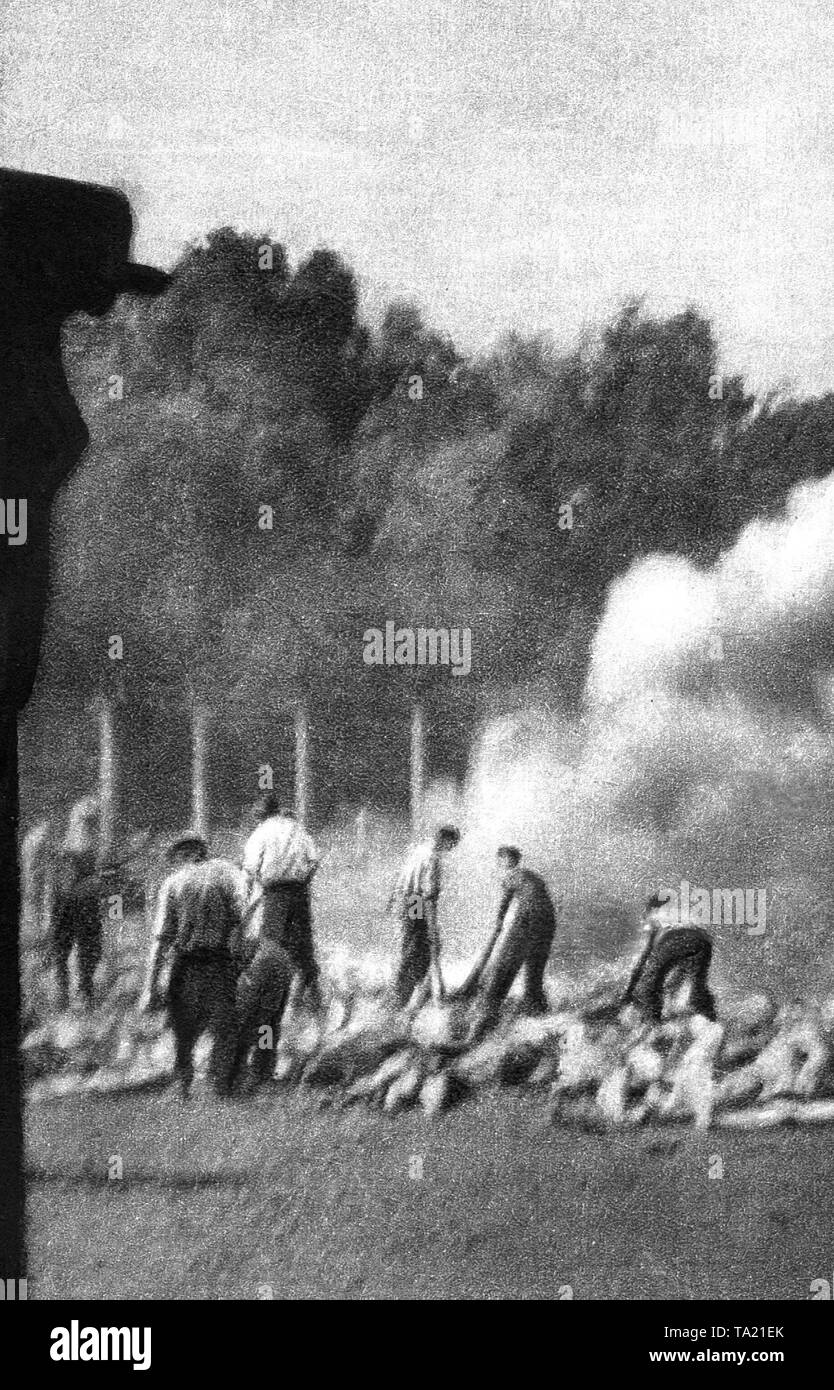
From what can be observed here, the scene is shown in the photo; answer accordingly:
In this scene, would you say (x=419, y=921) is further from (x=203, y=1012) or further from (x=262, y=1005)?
(x=203, y=1012)

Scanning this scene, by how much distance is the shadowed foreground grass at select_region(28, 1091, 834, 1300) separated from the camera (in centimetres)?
606

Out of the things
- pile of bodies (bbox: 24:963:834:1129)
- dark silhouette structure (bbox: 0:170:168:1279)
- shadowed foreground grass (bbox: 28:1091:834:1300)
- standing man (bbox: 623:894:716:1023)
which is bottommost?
shadowed foreground grass (bbox: 28:1091:834:1300)

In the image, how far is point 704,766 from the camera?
6.11 m

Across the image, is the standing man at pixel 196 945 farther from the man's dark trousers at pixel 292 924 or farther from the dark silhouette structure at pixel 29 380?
the dark silhouette structure at pixel 29 380

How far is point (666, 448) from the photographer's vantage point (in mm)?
6121

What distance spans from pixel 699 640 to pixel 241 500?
1774 mm

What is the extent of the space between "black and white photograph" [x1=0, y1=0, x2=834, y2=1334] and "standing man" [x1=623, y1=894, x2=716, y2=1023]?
2 centimetres

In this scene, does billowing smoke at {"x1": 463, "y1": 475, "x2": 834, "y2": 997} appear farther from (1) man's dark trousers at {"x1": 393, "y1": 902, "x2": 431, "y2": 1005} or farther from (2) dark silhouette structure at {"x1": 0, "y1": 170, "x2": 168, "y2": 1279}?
(2) dark silhouette structure at {"x1": 0, "y1": 170, "x2": 168, "y2": 1279}

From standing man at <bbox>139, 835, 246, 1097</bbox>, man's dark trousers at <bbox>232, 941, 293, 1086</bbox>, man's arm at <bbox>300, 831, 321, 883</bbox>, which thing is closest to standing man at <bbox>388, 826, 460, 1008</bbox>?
man's arm at <bbox>300, 831, 321, 883</bbox>

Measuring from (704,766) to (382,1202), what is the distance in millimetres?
1993

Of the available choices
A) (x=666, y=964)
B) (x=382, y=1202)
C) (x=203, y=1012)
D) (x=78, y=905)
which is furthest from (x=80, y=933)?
(x=666, y=964)
